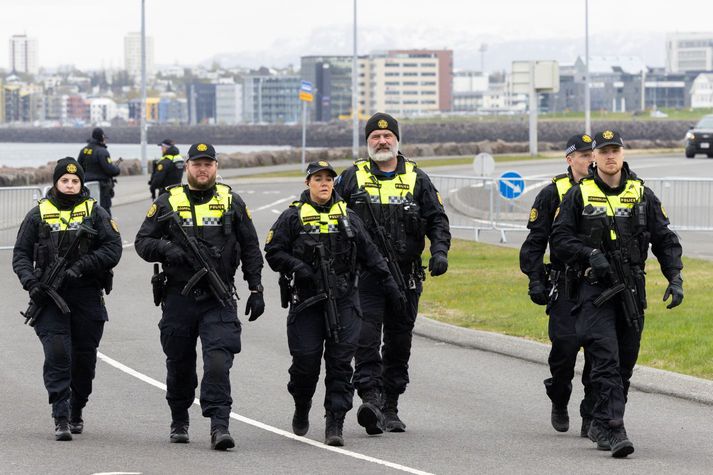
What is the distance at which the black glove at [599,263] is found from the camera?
31.1 ft

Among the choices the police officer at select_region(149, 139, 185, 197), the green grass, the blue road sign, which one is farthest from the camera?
the police officer at select_region(149, 139, 185, 197)

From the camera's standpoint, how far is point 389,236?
410 inches

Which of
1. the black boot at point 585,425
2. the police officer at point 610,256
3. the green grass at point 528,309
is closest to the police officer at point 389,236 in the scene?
the police officer at point 610,256

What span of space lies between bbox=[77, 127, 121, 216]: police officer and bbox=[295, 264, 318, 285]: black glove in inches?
640

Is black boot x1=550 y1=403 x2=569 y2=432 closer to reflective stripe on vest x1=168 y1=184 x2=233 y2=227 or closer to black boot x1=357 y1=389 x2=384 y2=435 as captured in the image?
black boot x1=357 y1=389 x2=384 y2=435

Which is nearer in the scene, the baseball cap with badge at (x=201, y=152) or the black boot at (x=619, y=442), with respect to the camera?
the black boot at (x=619, y=442)

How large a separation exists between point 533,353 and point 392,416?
3.81 meters

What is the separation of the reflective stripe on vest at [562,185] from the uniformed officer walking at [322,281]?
4.67 feet

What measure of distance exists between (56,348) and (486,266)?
12.6 m

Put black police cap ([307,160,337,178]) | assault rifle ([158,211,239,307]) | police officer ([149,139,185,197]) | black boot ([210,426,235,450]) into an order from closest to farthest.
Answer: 1. black boot ([210,426,235,450])
2. assault rifle ([158,211,239,307])
3. black police cap ([307,160,337,178])
4. police officer ([149,139,185,197])

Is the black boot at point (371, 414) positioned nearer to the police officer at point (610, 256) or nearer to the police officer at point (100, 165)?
the police officer at point (610, 256)

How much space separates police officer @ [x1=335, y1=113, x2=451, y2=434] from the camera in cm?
1030

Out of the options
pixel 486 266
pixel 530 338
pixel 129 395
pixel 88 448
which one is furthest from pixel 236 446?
pixel 486 266

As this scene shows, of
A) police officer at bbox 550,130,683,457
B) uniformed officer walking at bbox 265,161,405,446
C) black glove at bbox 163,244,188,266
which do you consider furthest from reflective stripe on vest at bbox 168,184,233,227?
police officer at bbox 550,130,683,457
